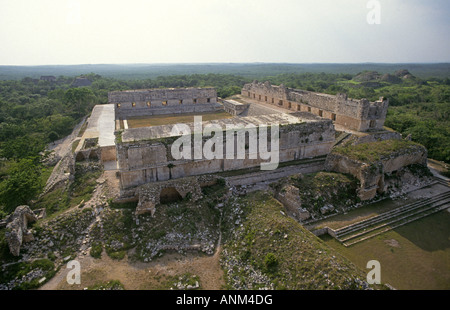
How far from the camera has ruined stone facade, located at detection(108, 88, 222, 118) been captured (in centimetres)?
3000

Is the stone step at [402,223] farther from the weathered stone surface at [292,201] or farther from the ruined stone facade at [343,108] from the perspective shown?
the ruined stone facade at [343,108]

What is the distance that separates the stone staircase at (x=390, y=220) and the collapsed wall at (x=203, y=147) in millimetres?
6510

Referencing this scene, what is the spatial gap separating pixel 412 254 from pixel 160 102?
87.9 ft

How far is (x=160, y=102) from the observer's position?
31000 millimetres

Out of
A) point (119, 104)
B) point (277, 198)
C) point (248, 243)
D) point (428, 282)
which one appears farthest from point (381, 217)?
point (119, 104)

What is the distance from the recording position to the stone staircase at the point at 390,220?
13367 millimetres

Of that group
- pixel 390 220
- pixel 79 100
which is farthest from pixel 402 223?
pixel 79 100

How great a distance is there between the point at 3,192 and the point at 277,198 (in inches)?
602

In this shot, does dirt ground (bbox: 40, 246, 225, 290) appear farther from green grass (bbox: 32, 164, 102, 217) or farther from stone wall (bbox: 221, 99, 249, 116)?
stone wall (bbox: 221, 99, 249, 116)

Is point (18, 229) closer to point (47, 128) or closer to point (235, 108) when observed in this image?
point (235, 108)

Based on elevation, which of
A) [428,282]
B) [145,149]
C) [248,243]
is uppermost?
[145,149]

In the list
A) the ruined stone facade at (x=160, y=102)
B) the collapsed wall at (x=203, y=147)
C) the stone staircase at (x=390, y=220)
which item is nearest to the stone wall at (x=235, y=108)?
the ruined stone facade at (x=160, y=102)

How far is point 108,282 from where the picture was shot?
10.5 metres
